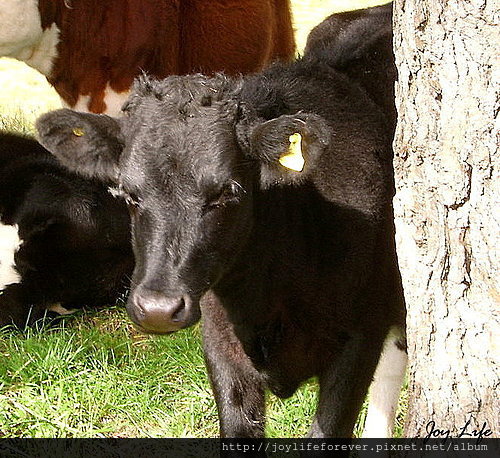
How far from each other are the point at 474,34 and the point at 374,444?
2.34 meters

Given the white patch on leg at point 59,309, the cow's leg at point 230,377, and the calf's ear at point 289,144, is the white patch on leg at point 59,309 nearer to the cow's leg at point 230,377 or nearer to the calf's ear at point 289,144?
the cow's leg at point 230,377

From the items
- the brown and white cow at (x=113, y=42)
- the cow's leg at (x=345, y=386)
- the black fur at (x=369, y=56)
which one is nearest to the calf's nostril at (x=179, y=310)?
the cow's leg at (x=345, y=386)

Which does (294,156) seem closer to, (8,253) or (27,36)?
(8,253)

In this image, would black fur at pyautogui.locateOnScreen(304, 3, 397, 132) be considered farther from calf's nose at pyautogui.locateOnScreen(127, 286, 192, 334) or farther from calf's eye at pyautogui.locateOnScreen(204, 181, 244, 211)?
calf's nose at pyautogui.locateOnScreen(127, 286, 192, 334)

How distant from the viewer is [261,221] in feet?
13.0

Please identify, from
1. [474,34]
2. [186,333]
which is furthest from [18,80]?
[474,34]

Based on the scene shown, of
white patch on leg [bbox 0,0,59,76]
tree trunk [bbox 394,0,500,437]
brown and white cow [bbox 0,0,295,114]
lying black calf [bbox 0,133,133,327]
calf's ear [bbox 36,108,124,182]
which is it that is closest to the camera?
tree trunk [bbox 394,0,500,437]

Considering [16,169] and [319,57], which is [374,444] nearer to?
[319,57]

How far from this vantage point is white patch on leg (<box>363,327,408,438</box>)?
464 cm

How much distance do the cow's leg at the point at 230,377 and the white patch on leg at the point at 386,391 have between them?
722 mm

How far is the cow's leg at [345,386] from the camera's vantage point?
408 cm

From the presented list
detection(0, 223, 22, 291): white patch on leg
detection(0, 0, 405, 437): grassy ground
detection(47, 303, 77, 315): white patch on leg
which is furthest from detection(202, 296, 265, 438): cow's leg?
detection(0, 223, 22, 291): white patch on leg

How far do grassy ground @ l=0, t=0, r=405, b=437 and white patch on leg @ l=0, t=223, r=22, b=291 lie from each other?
1.51 feet

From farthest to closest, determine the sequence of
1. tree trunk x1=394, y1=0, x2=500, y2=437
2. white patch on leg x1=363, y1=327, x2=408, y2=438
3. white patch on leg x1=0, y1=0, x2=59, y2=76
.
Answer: white patch on leg x1=0, y1=0, x2=59, y2=76, white patch on leg x1=363, y1=327, x2=408, y2=438, tree trunk x1=394, y1=0, x2=500, y2=437
